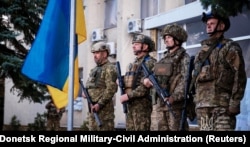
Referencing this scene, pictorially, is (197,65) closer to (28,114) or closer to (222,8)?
(222,8)

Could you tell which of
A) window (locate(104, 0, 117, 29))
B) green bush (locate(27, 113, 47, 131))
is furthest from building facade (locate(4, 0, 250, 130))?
green bush (locate(27, 113, 47, 131))

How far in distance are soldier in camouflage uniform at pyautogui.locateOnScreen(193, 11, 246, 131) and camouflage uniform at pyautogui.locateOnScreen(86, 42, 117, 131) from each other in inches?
66.9

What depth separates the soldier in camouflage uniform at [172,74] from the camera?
5180 millimetres

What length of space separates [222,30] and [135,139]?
65.7 inches

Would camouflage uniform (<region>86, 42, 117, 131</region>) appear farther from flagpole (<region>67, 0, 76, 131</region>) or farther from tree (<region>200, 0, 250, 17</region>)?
tree (<region>200, 0, 250, 17</region>)

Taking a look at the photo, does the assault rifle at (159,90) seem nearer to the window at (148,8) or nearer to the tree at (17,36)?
the tree at (17,36)

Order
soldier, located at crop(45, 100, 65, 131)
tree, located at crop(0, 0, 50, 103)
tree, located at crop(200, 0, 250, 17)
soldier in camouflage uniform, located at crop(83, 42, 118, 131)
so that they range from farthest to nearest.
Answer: soldier, located at crop(45, 100, 65, 131)
tree, located at crop(0, 0, 50, 103)
soldier in camouflage uniform, located at crop(83, 42, 118, 131)
tree, located at crop(200, 0, 250, 17)

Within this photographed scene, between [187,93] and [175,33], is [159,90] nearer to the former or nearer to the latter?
[187,93]

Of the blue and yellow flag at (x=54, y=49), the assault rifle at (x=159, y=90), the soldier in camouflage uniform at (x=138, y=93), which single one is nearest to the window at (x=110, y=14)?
the soldier in camouflage uniform at (x=138, y=93)

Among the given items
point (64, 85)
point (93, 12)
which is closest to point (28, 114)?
point (93, 12)

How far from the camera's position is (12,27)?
33.8 feet

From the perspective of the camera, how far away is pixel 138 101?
5941 millimetres

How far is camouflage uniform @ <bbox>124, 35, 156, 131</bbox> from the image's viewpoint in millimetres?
5863

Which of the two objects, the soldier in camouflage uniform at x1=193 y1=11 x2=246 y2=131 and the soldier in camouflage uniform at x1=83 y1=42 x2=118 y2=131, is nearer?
the soldier in camouflage uniform at x1=193 y1=11 x2=246 y2=131
